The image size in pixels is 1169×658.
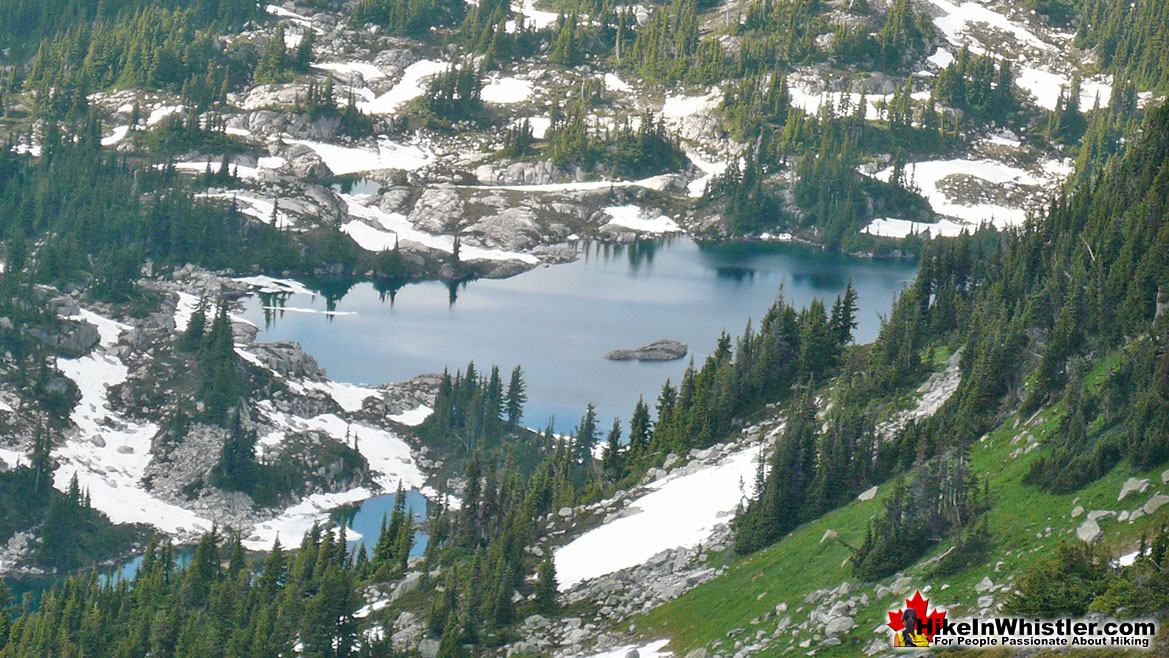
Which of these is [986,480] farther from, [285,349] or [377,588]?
[285,349]

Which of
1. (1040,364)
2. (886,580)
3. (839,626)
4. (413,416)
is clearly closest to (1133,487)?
(886,580)

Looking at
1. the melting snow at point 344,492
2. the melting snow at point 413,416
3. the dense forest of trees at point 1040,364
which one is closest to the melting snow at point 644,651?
the dense forest of trees at point 1040,364

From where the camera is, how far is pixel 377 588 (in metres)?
102

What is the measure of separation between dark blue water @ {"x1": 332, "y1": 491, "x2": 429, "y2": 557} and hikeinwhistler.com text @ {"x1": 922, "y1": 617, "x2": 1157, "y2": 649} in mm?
89349

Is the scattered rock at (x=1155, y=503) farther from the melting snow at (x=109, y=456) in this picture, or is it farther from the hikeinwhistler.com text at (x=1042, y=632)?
the melting snow at (x=109, y=456)

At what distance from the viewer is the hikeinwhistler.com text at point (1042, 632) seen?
4922 cm

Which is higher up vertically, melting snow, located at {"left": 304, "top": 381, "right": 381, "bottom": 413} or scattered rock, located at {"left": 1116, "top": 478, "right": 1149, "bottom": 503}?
scattered rock, located at {"left": 1116, "top": 478, "right": 1149, "bottom": 503}

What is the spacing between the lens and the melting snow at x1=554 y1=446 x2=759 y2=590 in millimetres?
91000

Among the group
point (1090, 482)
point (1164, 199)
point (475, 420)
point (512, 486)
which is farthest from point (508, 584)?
point (475, 420)

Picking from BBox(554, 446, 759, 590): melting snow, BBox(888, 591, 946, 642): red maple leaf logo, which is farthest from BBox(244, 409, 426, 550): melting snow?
BBox(888, 591, 946, 642): red maple leaf logo

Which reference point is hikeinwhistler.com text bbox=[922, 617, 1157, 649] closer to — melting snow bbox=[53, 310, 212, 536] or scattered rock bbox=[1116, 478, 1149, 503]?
scattered rock bbox=[1116, 478, 1149, 503]

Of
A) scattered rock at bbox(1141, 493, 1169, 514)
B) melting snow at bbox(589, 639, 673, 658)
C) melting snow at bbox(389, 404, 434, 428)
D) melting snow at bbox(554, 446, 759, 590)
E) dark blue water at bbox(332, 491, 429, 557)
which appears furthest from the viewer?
melting snow at bbox(389, 404, 434, 428)

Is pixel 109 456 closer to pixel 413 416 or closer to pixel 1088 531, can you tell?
pixel 413 416

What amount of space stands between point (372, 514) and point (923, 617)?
328 feet
